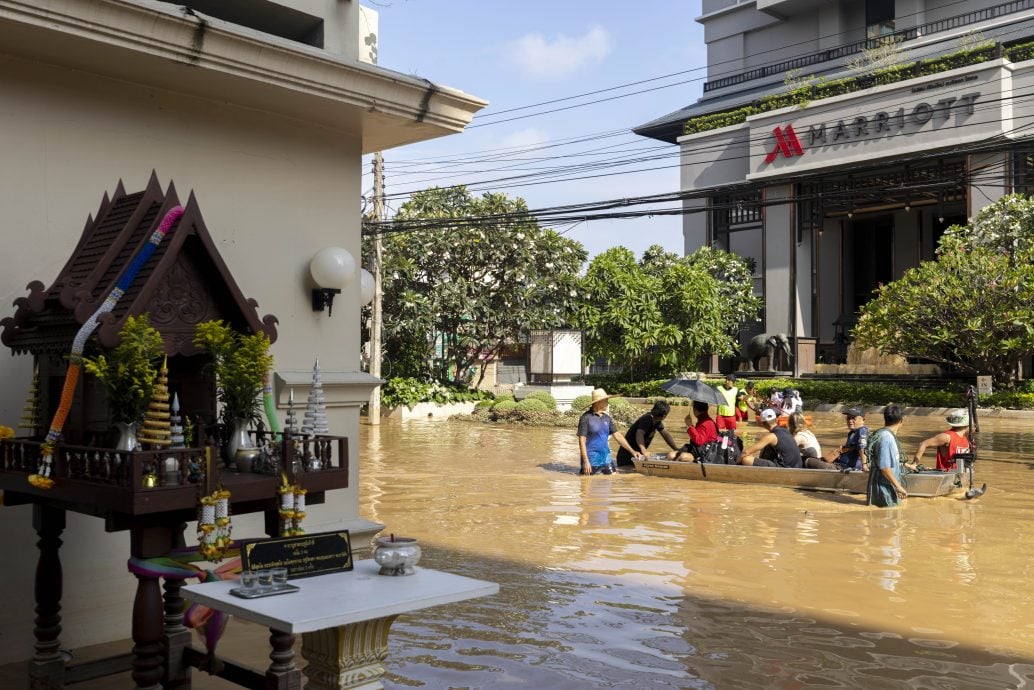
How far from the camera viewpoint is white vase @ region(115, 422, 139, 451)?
475 centimetres

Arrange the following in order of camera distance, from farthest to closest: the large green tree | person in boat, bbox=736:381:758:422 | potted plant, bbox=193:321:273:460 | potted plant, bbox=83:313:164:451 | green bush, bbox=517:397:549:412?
the large green tree < green bush, bbox=517:397:549:412 < person in boat, bbox=736:381:758:422 < potted plant, bbox=193:321:273:460 < potted plant, bbox=83:313:164:451

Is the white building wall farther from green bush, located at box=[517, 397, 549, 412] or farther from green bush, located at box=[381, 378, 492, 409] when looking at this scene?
green bush, located at box=[517, 397, 549, 412]

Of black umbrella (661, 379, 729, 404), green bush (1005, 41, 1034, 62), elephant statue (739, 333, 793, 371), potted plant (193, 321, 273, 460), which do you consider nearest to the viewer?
potted plant (193, 321, 273, 460)

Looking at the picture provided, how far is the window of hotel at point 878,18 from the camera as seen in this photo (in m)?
44.3

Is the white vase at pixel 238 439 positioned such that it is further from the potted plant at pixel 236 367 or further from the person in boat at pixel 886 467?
the person in boat at pixel 886 467

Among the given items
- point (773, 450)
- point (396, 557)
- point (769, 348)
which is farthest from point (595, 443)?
point (769, 348)

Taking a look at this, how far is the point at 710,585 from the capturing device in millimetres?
8242

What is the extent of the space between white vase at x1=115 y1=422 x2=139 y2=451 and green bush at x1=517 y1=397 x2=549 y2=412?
75.7 ft

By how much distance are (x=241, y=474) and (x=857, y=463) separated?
34.1 ft

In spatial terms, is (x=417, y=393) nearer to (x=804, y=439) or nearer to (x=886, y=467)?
(x=804, y=439)

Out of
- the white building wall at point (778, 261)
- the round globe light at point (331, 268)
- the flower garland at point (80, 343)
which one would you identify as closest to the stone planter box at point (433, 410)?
the white building wall at point (778, 261)

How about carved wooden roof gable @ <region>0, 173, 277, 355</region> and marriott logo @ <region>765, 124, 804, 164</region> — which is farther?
marriott logo @ <region>765, 124, 804, 164</region>

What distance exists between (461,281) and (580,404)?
636 cm

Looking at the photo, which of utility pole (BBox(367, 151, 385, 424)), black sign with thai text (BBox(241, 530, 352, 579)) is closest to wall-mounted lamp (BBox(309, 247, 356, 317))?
black sign with thai text (BBox(241, 530, 352, 579))
